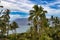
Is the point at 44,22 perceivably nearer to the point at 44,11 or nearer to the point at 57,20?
the point at 44,11

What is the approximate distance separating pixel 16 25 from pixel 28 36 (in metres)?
28.8

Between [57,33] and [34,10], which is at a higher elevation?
[34,10]

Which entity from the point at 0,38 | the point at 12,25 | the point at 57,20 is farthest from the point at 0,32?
the point at 57,20

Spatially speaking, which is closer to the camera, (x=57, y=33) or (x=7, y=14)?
(x=57, y=33)

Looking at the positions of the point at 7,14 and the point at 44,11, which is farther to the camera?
the point at 7,14

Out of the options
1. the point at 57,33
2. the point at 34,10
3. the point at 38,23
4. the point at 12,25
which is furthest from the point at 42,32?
the point at 12,25

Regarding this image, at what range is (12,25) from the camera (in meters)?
86.8

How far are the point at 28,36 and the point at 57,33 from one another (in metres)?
11.1

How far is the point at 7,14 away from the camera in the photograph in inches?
2975

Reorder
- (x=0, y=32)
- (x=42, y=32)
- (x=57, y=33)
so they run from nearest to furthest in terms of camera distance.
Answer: (x=42, y=32) → (x=57, y=33) → (x=0, y=32)

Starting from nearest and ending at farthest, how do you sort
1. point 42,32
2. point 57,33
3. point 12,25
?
point 42,32 → point 57,33 → point 12,25

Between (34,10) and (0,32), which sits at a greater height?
(34,10)

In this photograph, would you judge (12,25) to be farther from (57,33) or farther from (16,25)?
(57,33)

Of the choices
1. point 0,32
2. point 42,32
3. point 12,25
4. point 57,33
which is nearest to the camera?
point 42,32
